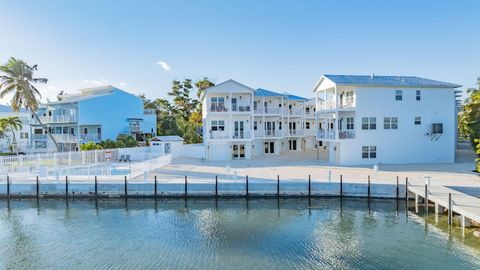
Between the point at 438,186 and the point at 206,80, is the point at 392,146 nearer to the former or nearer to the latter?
the point at 438,186

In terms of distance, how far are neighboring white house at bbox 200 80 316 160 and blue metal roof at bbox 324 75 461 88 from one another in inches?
377

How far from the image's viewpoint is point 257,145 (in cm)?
4172

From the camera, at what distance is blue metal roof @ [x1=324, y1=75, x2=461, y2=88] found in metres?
32.0

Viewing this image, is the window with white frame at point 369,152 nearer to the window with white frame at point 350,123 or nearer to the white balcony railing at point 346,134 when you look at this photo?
the white balcony railing at point 346,134

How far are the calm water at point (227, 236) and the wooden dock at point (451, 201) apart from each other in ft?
3.56

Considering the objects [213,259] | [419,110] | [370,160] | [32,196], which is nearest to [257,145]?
[370,160]

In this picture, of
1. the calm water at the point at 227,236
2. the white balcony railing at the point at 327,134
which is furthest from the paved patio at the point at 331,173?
the white balcony railing at the point at 327,134

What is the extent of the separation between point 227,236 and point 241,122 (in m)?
23.6

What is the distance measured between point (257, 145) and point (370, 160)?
1458 centimetres

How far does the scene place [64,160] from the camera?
91.7 feet

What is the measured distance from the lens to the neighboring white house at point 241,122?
36.5 meters

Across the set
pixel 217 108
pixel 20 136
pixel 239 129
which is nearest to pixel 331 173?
pixel 239 129

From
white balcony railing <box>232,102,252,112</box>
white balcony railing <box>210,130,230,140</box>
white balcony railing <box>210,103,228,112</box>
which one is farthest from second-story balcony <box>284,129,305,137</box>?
white balcony railing <box>210,103,228,112</box>

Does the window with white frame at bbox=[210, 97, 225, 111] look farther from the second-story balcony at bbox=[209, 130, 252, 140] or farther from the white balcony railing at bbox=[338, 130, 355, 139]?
the white balcony railing at bbox=[338, 130, 355, 139]
